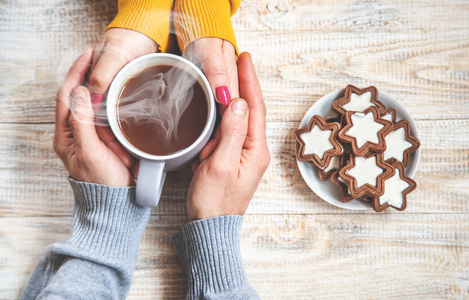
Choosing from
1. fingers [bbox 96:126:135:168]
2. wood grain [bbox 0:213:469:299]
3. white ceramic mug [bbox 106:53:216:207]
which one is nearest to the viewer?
white ceramic mug [bbox 106:53:216:207]

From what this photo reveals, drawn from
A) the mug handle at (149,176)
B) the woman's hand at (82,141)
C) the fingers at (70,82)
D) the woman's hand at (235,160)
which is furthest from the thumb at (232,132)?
the fingers at (70,82)

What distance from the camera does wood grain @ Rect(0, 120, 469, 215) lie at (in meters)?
1.00

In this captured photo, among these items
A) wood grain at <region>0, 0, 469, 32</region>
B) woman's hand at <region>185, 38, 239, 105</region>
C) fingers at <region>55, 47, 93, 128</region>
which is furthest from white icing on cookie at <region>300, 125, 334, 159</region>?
fingers at <region>55, 47, 93, 128</region>

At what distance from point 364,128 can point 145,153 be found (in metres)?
0.53

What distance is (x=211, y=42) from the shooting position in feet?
2.88

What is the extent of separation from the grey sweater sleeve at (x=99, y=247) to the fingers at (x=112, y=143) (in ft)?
0.24

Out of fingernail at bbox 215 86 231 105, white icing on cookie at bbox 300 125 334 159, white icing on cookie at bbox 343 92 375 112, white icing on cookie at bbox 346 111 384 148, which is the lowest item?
white icing on cookie at bbox 300 125 334 159

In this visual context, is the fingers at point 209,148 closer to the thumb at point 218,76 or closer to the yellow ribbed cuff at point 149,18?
the thumb at point 218,76

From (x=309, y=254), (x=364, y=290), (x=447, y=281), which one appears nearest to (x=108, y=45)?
(x=309, y=254)

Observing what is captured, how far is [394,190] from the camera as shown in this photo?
3.03 ft

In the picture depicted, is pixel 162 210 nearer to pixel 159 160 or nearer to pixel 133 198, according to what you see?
pixel 133 198

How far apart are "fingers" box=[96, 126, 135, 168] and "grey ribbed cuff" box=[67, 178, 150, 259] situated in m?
0.07

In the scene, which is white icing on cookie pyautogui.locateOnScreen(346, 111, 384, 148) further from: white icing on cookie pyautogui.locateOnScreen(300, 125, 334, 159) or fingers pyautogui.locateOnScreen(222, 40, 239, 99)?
fingers pyautogui.locateOnScreen(222, 40, 239, 99)

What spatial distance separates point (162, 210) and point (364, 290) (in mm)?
582
